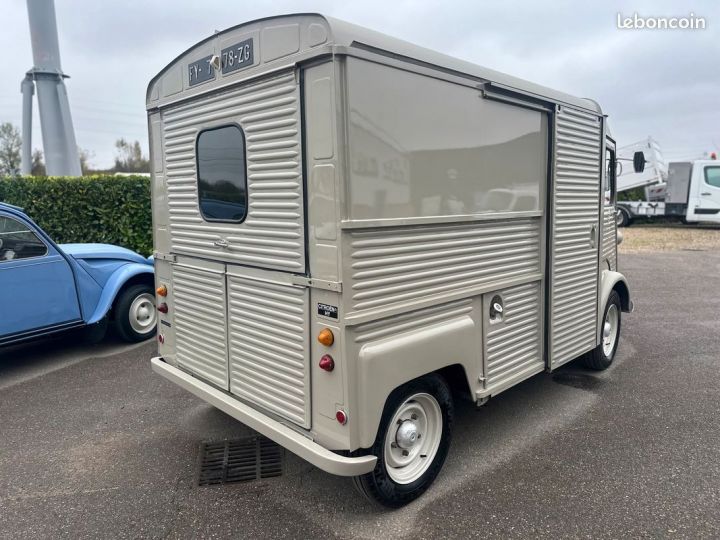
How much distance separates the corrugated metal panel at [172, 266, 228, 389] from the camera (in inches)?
144

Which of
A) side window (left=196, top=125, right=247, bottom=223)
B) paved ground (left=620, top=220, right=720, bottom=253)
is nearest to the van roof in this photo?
side window (left=196, top=125, right=247, bottom=223)

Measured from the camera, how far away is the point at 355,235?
274 centimetres

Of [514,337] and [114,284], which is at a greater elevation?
[114,284]

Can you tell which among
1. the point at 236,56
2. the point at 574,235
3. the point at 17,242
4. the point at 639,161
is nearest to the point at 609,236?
the point at 639,161

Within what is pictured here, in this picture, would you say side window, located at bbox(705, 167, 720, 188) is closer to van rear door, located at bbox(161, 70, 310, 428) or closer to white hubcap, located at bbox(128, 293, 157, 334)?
white hubcap, located at bbox(128, 293, 157, 334)

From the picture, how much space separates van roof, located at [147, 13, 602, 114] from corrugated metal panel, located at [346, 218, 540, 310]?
933mm

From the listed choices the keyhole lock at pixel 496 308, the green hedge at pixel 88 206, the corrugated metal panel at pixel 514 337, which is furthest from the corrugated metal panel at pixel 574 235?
the green hedge at pixel 88 206

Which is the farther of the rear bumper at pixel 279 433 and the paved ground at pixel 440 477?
the paved ground at pixel 440 477

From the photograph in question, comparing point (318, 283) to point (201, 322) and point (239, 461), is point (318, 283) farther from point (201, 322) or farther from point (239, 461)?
point (239, 461)

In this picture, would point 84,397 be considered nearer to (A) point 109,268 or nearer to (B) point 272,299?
(A) point 109,268

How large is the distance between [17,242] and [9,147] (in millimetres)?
32815

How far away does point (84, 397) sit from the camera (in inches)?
190

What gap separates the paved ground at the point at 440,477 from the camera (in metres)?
2.98

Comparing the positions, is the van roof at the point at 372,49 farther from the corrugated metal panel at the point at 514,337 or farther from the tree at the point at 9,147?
the tree at the point at 9,147
